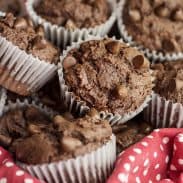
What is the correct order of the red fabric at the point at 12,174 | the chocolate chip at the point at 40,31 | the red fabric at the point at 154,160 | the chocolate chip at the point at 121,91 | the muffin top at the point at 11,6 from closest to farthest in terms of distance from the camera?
the red fabric at the point at 12,174 < the red fabric at the point at 154,160 < the chocolate chip at the point at 121,91 < the chocolate chip at the point at 40,31 < the muffin top at the point at 11,6

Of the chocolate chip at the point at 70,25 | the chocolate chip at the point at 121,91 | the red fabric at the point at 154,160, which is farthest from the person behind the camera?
the chocolate chip at the point at 70,25

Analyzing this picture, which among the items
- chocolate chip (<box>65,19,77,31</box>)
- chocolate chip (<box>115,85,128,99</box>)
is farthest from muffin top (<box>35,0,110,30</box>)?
chocolate chip (<box>115,85,128,99</box>)

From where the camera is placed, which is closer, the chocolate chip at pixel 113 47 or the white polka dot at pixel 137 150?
the white polka dot at pixel 137 150

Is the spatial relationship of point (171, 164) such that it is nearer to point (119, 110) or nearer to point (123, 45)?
point (119, 110)

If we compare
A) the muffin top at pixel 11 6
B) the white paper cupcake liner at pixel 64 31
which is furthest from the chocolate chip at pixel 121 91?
the muffin top at pixel 11 6

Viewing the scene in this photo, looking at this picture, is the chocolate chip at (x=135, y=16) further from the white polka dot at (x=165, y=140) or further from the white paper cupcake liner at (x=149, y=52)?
the white polka dot at (x=165, y=140)

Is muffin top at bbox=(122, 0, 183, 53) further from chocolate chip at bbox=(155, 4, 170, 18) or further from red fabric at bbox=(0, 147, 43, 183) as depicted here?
red fabric at bbox=(0, 147, 43, 183)

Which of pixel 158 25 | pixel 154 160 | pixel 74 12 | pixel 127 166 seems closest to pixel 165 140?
pixel 154 160

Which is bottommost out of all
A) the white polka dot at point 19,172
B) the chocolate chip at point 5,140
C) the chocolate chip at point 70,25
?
the white polka dot at point 19,172
